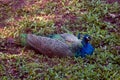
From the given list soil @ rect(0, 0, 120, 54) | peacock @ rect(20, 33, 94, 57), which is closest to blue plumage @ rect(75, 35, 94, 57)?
peacock @ rect(20, 33, 94, 57)

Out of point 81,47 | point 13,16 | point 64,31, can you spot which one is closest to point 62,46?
point 81,47

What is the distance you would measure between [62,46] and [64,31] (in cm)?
95

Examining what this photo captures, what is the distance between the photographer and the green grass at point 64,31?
4.77 m

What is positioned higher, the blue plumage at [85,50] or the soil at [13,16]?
the soil at [13,16]

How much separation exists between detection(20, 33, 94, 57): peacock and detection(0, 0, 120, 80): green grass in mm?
96

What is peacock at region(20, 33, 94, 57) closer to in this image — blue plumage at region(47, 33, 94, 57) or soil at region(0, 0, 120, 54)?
blue plumage at region(47, 33, 94, 57)

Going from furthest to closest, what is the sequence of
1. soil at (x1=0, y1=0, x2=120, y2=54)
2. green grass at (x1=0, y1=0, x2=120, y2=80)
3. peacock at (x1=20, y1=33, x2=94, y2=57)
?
soil at (x1=0, y1=0, x2=120, y2=54) → peacock at (x1=20, y1=33, x2=94, y2=57) → green grass at (x1=0, y1=0, x2=120, y2=80)

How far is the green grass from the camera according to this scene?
4.77 m

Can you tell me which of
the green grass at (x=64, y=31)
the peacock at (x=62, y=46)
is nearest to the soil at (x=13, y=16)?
the green grass at (x=64, y=31)

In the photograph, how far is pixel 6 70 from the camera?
16.2ft

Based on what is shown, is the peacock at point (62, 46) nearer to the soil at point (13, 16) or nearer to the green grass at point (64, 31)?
the green grass at point (64, 31)

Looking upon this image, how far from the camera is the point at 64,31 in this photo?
6199 millimetres

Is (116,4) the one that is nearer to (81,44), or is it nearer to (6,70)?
(81,44)

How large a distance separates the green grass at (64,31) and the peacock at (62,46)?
3.8 inches
